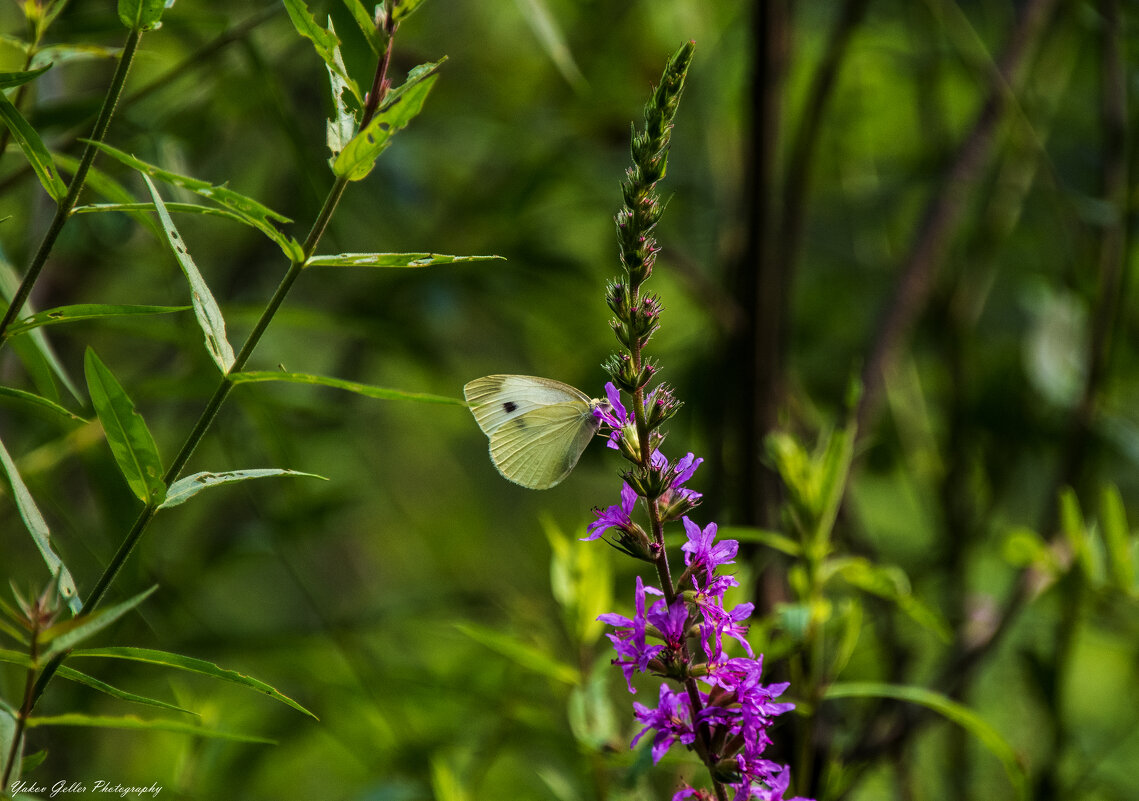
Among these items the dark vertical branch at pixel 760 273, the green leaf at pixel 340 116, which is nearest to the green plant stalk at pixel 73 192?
the green leaf at pixel 340 116

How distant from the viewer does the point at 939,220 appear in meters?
1.39

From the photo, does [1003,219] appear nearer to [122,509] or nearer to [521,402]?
[521,402]

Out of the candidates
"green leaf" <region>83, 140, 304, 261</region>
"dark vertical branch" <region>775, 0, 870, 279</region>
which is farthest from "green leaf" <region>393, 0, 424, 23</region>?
"dark vertical branch" <region>775, 0, 870, 279</region>

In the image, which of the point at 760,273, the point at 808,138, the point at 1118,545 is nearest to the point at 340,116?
the point at 760,273

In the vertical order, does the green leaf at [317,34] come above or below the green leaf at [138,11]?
below

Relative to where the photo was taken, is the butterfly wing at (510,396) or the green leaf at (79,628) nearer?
the green leaf at (79,628)

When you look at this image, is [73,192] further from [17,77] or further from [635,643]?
[635,643]

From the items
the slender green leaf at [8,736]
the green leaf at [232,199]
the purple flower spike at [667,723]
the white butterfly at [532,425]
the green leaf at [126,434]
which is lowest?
the purple flower spike at [667,723]

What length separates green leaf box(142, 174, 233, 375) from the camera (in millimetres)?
506

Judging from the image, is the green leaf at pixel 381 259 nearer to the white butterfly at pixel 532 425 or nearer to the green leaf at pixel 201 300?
Result: the green leaf at pixel 201 300

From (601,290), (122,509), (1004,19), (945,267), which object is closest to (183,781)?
(122,509)

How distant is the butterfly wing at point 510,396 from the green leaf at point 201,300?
239 mm

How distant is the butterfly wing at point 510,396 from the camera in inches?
30.8

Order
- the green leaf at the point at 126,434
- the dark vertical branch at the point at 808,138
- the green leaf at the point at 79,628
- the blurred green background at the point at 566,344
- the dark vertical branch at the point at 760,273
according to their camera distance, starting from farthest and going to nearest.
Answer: the dark vertical branch at the point at 808,138
the blurred green background at the point at 566,344
the dark vertical branch at the point at 760,273
the green leaf at the point at 126,434
the green leaf at the point at 79,628
